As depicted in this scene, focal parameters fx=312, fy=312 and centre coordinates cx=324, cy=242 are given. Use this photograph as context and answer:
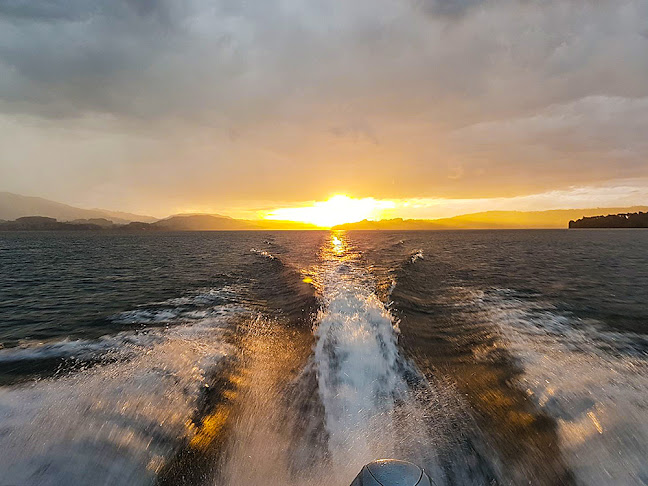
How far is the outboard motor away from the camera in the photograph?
15.3 ft

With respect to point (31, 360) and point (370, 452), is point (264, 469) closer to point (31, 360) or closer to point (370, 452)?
point (370, 452)

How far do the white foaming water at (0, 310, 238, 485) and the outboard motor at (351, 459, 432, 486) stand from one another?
13.8ft

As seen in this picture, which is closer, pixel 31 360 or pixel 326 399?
pixel 326 399

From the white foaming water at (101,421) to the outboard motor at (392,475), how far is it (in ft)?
13.8

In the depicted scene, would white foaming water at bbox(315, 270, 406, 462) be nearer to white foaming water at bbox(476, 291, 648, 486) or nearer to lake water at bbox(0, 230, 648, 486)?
lake water at bbox(0, 230, 648, 486)

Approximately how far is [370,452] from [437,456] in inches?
54.5

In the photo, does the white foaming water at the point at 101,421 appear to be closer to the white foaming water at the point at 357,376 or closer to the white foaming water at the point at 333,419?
the white foaming water at the point at 333,419

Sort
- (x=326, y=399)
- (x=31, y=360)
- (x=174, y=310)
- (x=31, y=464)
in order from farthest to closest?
1. (x=174, y=310)
2. (x=31, y=360)
3. (x=326, y=399)
4. (x=31, y=464)

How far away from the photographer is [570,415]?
7.58 metres

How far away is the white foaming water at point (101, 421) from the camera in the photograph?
5902mm

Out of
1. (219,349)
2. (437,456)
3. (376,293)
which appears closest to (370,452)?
(437,456)

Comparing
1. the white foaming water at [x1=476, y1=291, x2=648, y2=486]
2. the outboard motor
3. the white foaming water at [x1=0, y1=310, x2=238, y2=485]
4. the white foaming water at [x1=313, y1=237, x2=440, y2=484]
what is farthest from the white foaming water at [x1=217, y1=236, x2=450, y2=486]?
the white foaming water at [x1=476, y1=291, x2=648, y2=486]

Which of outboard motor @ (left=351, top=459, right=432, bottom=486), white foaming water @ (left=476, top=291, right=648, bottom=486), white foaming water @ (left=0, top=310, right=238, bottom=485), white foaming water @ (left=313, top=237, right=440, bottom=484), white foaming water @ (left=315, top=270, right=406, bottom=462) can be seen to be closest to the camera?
outboard motor @ (left=351, top=459, right=432, bottom=486)

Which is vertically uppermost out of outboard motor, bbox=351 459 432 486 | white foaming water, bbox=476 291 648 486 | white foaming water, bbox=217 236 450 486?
outboard motor, bbox=351 459 432 486
